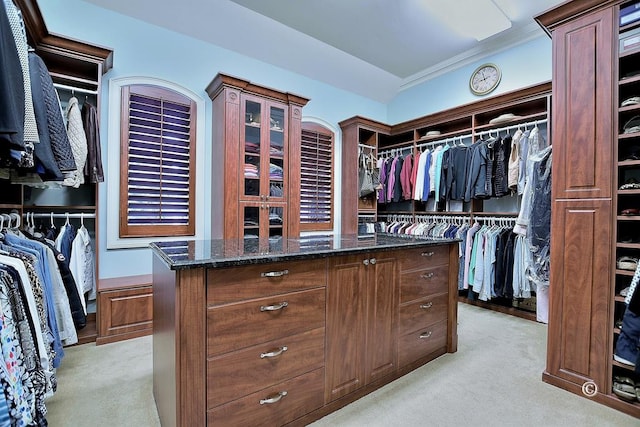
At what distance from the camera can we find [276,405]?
1.48 m

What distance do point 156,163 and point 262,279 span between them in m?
2.44

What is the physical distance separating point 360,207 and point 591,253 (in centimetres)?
300

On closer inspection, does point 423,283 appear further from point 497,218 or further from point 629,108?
point 497,218

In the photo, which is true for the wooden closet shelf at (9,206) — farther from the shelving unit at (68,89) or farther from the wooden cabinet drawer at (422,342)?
the wooden cabinet drawer at (422,342)

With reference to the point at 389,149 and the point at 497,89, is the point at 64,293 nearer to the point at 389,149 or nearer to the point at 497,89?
the point at 389,149

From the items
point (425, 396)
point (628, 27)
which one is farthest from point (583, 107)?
point (425, 396)

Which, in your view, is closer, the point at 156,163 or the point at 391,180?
the point at 156,163

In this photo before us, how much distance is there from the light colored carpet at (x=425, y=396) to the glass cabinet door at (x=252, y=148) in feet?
5.88

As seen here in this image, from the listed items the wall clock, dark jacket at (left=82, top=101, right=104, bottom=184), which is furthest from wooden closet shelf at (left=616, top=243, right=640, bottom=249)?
dark jacket at (left=82, top=101, right=104, bottom=184)

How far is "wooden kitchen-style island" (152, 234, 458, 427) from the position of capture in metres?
1.24

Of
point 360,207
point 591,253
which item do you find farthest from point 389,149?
point 591,253

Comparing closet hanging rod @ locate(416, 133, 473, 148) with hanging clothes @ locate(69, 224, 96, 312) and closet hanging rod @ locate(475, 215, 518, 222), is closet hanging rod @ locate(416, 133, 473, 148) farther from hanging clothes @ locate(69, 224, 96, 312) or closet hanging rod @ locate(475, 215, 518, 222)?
hanging clothes @ locate(69, 224, 96, 312)

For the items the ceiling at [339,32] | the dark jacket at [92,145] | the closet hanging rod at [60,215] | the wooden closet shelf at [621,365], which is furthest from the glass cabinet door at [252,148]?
the wooden closet shelf at [621,365]

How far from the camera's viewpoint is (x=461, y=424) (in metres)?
1.60
